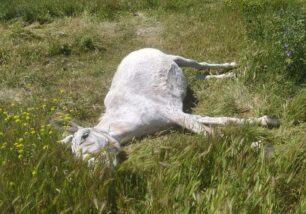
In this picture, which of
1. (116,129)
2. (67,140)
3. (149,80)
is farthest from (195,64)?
(67,140)

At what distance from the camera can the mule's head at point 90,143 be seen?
4332 mm

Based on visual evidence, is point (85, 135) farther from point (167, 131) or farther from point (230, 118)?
point (230, 118)

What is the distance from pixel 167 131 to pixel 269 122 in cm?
104

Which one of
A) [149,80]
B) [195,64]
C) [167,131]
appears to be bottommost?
[167,131]

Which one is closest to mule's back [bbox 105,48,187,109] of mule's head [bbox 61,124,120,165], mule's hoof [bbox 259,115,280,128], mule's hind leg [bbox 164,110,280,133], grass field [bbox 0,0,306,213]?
mule's hind leg [bbox 164,110,280,133]

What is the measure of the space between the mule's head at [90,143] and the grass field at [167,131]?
0.12 m

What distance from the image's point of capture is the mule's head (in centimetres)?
433

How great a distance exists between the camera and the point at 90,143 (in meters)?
4.55

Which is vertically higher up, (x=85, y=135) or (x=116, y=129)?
(x=85, y=135)

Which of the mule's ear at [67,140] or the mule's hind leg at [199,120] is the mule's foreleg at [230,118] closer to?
the mule's hind leg at [199,120]

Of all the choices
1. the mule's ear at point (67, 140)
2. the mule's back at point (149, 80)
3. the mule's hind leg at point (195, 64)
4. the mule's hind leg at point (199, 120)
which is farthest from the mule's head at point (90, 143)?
the mule's hind leg at point (195, 64)

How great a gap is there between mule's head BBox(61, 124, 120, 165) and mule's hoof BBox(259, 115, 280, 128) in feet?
5.44

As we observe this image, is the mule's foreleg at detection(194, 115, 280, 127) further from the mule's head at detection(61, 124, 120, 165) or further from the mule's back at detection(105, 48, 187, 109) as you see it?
the mule's head at detection(61, 124, 120, 165)

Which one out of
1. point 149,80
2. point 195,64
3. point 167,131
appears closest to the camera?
point 167,131
